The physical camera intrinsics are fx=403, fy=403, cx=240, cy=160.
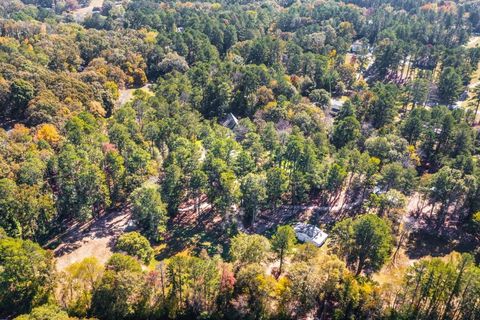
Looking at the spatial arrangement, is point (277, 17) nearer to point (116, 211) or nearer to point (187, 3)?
point (187, 3)

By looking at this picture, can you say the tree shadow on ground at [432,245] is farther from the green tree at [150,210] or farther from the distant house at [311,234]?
the green tree at [150,210]

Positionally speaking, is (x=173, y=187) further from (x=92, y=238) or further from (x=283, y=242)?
(x=283, y=242)

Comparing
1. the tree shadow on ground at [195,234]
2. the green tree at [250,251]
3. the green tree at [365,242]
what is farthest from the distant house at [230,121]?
the green tree at [250,251]

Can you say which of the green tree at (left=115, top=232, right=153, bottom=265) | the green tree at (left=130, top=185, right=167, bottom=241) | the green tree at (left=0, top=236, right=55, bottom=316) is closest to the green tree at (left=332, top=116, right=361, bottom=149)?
Result: the green tree at (left=130, top=185, right=167, bottom=241)

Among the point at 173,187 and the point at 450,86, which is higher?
the point at 173,187

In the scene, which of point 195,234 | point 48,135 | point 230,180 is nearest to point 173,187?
point 195,234
